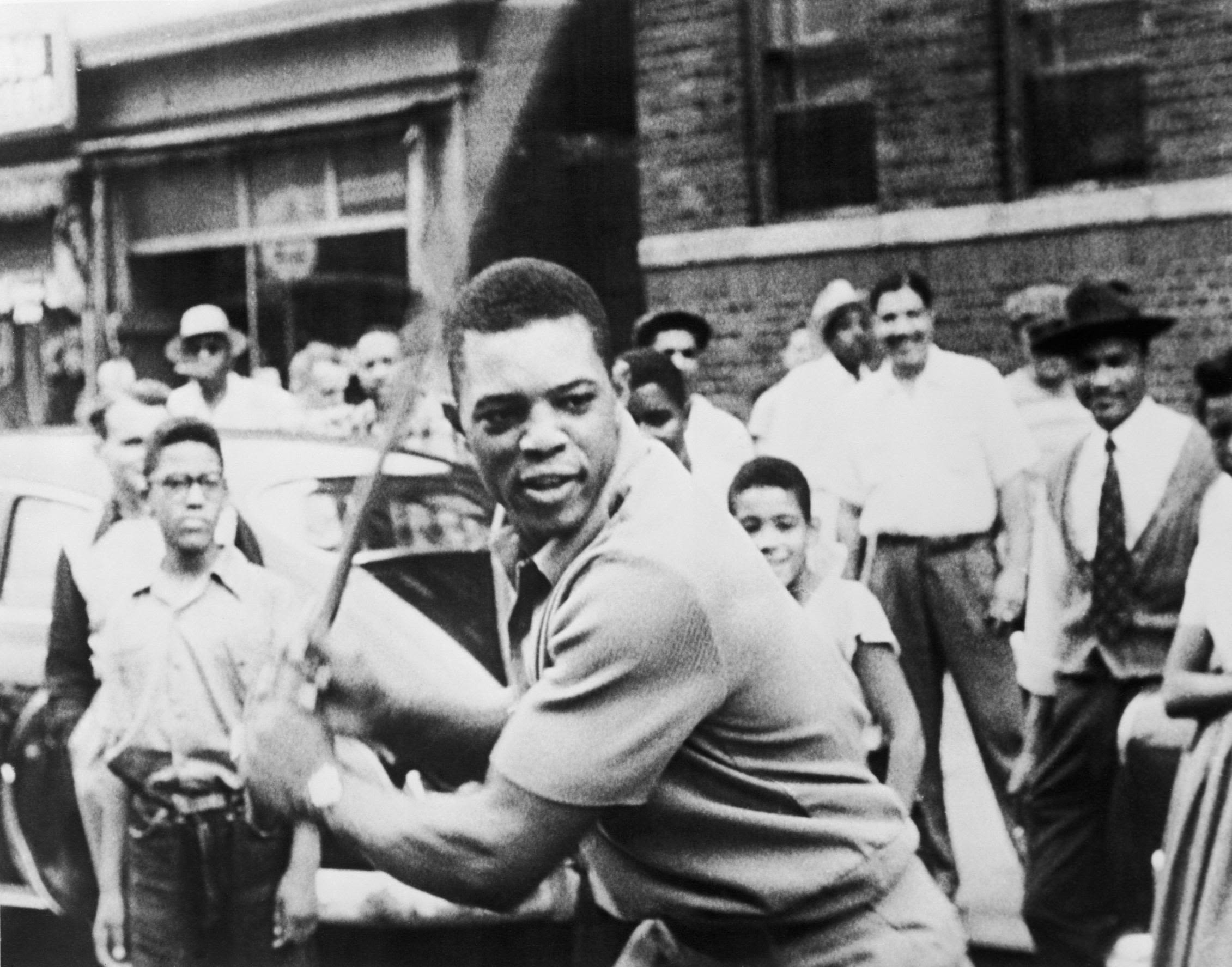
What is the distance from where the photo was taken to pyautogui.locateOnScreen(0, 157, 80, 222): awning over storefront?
4320 mm

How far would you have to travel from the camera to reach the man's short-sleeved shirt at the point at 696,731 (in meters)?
2.04

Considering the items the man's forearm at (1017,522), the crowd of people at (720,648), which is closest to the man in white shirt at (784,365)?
the crowd of people at (720,648)

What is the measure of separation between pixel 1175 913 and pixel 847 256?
4.51 ft

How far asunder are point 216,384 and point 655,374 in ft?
3.55

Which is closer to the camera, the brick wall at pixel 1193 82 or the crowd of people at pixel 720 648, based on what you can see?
the crowd of people at pixel 720 648

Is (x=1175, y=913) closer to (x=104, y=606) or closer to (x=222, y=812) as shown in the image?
(x=222, y=812)

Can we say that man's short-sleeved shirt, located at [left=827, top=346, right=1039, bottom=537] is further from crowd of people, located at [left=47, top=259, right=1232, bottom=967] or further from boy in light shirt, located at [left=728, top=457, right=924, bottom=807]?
boy in light shirt, located at [left=728, top=457, right=924, bottom=807]

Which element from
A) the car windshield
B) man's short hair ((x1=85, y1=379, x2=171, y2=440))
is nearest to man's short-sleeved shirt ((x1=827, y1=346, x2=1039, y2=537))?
the car windshield

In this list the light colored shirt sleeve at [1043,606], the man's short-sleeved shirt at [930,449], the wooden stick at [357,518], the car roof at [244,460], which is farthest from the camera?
A: the car roof at [244,460]

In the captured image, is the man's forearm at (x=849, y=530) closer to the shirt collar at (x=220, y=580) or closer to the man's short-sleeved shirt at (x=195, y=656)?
the man's short-sleeved shirt at (x=195, y=656)

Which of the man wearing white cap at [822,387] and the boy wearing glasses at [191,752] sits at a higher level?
the man wearing white cap at [822,387]

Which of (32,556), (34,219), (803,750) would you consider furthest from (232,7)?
(803,750)

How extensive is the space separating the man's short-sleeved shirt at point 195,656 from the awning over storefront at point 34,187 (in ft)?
3.43

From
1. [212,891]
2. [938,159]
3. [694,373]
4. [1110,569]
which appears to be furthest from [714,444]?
[212,891]
